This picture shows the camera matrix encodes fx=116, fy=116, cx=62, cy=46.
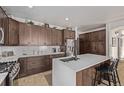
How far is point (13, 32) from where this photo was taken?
3900 mm

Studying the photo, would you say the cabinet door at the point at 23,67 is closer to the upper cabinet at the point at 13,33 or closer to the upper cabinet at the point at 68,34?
the upper cabinet at the point at 13,33

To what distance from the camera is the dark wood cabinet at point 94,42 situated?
6.62 meters

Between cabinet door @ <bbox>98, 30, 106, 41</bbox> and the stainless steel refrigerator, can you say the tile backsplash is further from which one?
cabinet door @ <bbox>98, 30, 106, 41</bbox>

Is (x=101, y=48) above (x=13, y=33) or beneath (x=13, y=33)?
beneath

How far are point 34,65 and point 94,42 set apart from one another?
4286 millimetres

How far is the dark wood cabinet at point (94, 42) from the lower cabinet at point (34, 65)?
3.06 metres

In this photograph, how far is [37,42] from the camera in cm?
480

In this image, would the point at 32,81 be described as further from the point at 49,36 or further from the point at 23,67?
the point at 49,36

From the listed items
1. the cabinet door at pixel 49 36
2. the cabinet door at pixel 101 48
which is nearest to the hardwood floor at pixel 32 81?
the cabinet door at pixel 49 36

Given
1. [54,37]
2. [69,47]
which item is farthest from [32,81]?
[69,47]

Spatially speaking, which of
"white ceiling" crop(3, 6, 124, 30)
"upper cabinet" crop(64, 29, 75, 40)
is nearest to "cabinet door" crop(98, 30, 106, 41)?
"upper cabinet" crop(64, 29, 75, 40)
